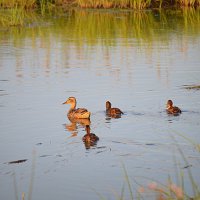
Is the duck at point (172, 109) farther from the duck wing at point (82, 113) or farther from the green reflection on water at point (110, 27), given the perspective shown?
the green reflection on water at point (110, 27)

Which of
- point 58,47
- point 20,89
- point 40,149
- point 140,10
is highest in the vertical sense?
point 140,10

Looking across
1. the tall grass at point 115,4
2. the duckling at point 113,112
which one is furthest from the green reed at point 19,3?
the duckling at point 113,112

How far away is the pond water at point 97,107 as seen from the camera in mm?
7930

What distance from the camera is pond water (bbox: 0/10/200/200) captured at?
26.0ft

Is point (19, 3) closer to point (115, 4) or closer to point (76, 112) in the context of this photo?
point (115, 4)

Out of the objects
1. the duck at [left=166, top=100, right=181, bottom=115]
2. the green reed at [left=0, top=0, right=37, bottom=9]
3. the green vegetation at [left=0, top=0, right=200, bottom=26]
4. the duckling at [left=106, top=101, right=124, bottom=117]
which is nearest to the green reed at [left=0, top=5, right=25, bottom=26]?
the green vegetation at [left=0, top=0, right=200, bottom=26]

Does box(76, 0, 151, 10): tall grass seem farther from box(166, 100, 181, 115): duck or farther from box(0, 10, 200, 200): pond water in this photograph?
box(166, 100, 181, 115): duck

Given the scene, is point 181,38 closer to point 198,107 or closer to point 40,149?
point 198,107

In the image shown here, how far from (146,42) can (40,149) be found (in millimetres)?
11804

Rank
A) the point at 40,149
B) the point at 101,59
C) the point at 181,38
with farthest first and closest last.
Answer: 1. the point at 181,38
2. the point at 101,59
3. the point at 40,149

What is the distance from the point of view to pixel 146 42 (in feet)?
67.7

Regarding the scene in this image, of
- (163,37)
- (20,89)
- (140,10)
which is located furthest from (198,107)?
(140,10)

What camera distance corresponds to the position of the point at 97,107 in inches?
483

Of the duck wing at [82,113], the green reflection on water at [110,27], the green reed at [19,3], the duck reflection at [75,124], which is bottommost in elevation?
the duck reflection at [75,124]
